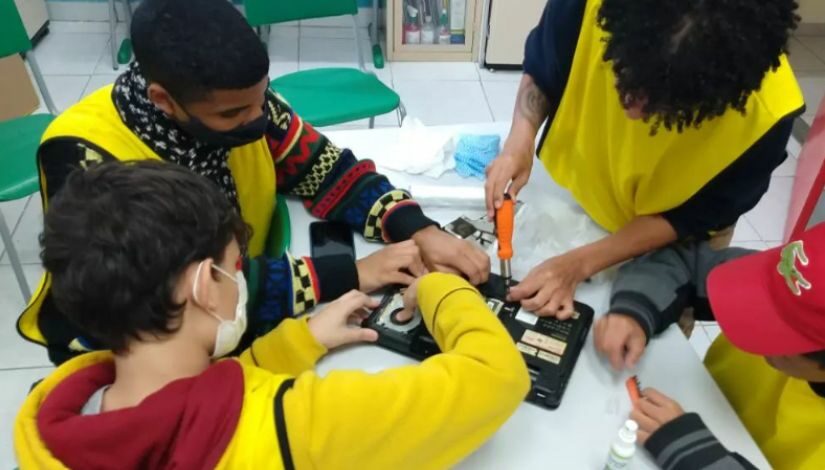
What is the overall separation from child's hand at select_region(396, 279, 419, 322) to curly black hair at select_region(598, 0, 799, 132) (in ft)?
1.33

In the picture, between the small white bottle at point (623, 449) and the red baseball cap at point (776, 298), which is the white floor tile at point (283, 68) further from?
the small white bottle at point (623, 449)

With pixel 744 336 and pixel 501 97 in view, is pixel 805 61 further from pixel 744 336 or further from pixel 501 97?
pixel 744 336

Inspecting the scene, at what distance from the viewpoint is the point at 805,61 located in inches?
142

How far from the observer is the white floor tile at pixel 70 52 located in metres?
3.29

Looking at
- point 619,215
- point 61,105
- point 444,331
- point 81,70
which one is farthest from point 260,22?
point 444,331

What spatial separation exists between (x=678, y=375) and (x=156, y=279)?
2.34 ft

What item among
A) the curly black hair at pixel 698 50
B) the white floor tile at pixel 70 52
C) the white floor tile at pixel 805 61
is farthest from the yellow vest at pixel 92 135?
the white floor tile at pixel 805 61

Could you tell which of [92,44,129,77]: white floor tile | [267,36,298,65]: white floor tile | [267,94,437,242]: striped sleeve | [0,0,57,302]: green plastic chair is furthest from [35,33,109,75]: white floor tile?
[267,94,437,242]: striped sleeve

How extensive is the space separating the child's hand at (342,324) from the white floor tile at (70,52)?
113 inches

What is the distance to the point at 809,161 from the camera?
2451 millimetres

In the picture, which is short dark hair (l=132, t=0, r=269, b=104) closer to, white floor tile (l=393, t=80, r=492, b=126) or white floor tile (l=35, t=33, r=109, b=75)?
white floor tile (l=393, t=80, r=492, b=126)

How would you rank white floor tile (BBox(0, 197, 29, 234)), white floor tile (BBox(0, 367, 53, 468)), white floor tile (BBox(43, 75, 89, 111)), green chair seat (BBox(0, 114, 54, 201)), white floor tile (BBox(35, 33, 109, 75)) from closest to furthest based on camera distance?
white floor tile (BBox(0, 367, 53, 468)) < green chair seat (BBox(0, 114, 54, 201)) < white floor tile (BBox(0, 197, 29, 234)) < white floor tile (BBox(43, 75, 89, 111)) < white floor tile (BBox(35, 33, 109, 75))

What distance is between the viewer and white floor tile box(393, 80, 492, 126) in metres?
3.07

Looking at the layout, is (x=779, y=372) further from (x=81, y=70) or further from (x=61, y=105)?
(x=81, y=70)
